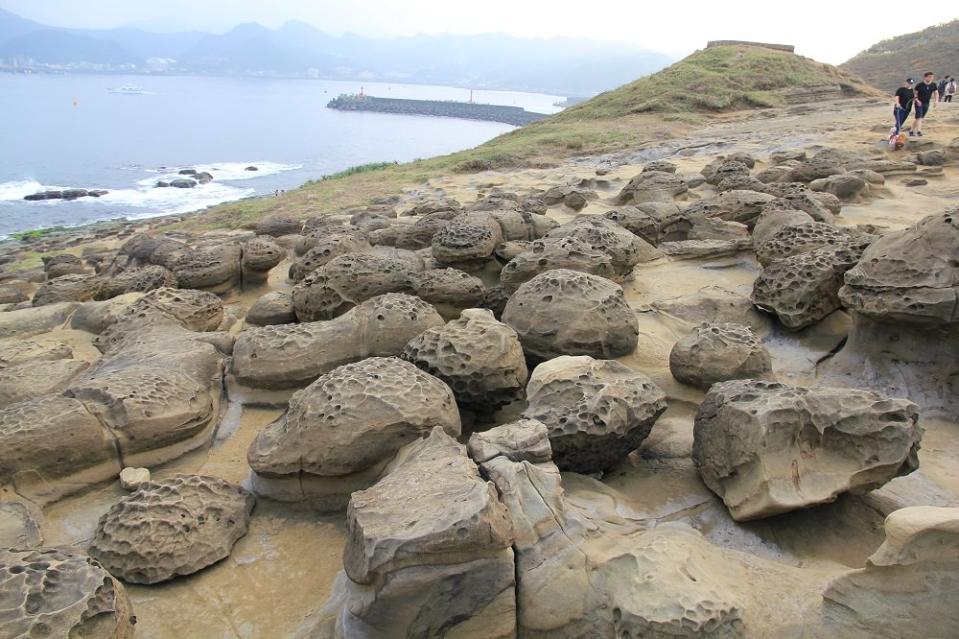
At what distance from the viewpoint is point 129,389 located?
105 inches

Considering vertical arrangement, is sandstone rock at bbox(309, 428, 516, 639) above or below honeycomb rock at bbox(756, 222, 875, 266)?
below

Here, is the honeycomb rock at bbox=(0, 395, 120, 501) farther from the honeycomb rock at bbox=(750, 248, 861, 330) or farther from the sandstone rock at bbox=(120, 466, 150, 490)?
the honeycomb rock at bbox=(750, 248, 861, 330)

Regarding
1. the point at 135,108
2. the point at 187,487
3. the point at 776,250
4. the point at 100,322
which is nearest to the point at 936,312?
the point at 776,250

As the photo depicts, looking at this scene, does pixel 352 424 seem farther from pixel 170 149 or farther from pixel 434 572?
pixel 170 149

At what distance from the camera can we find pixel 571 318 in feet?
9.86

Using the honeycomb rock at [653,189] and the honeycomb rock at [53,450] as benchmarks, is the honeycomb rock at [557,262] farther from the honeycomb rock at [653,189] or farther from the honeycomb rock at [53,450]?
the honeycomb rock at [653,189]

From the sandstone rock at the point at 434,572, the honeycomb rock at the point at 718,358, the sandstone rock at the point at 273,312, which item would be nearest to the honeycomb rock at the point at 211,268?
the sandstone rock at the point at 273,312

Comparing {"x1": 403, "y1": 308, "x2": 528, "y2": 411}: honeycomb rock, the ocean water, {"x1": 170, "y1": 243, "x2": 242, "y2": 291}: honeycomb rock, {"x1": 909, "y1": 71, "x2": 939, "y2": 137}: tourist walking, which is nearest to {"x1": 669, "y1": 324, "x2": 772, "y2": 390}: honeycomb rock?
{"x1": 403, "y1": 308, "x2": 528, "y2": 411}: honeycomb rock

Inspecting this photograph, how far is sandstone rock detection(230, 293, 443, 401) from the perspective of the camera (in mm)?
2992

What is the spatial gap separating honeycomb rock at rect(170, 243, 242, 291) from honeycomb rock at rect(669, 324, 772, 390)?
10.2ft

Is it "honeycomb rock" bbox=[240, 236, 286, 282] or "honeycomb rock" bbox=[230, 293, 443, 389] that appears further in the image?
"honeycomb rock" bbox=[240, 236, 286, 282]

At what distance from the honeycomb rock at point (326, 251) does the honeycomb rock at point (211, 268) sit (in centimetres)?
43

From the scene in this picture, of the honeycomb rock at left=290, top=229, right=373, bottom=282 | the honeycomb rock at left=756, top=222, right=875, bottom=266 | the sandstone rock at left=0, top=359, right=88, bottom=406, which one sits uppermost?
the honeycomb rock at left=756, top=222, right=875, bottom=266

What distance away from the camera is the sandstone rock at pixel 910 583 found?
4.75ft
